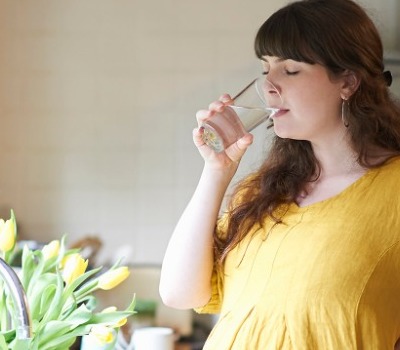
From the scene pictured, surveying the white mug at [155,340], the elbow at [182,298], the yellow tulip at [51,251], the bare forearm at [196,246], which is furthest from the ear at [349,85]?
the white mug at [155,340]

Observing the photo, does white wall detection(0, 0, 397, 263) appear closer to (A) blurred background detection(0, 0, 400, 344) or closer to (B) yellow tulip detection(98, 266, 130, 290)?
(A) blurred background detection(0, 0, 400, 344)

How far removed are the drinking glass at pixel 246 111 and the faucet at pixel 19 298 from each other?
0.36 m

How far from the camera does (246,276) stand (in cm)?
120

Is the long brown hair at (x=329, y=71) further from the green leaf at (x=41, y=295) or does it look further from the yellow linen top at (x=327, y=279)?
the green leaf at (x=41, y=295)

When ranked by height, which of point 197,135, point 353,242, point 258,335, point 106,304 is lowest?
point 106,304

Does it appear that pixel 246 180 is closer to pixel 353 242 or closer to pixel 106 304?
pixel 353 242

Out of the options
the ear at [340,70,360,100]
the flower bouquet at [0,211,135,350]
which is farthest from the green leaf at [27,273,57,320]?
the ear at [340,70,360,100]

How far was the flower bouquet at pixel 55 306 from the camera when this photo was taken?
1.07m

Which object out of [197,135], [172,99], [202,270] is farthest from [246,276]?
[172,99]

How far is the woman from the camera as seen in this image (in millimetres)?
1103

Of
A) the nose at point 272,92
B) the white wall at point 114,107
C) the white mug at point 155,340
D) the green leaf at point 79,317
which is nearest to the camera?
the green leaf at point 79,317

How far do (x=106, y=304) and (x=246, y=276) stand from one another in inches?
58.3

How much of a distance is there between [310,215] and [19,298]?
16.6 inches

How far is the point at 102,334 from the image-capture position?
105 centimetres
